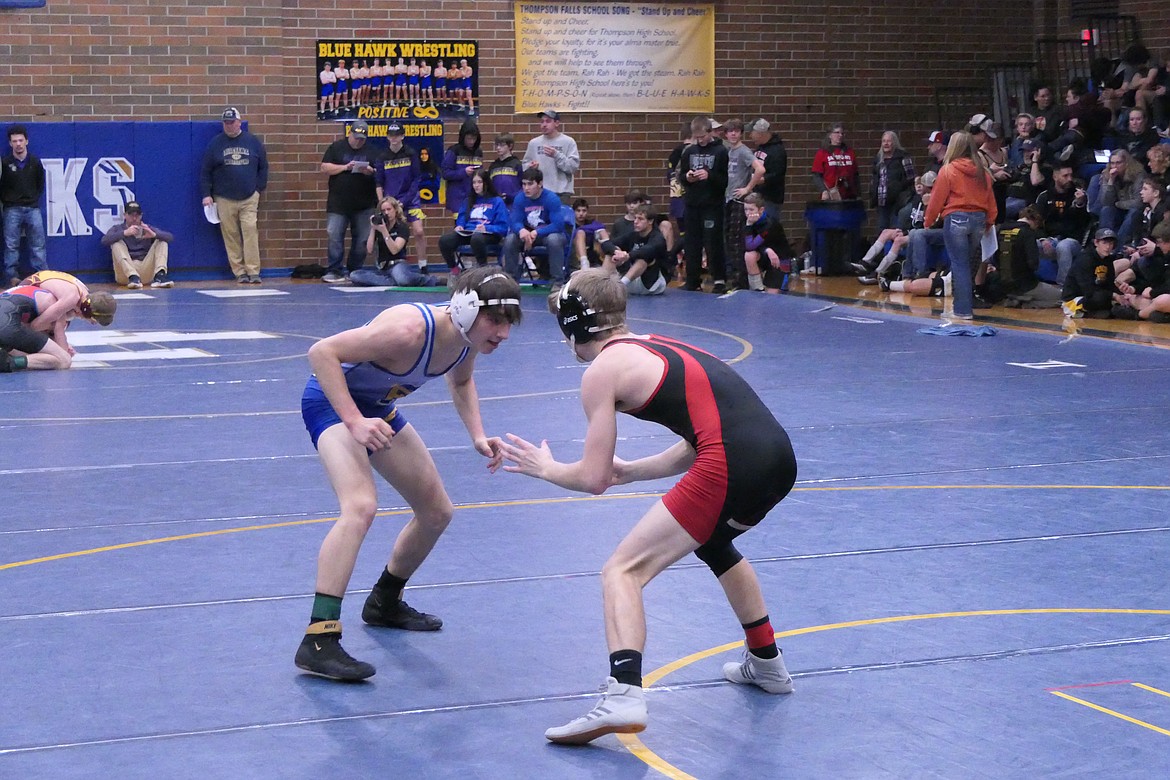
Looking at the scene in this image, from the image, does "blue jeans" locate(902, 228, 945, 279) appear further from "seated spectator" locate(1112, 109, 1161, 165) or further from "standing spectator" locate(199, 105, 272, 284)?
"standing spectator" locate(199, 105, 272, 284)

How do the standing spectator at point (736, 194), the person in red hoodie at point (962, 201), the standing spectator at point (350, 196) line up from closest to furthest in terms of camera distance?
the person in red hoodie at point (962, 201) < the standing spectator at point (736, 194) < the standing spectator at point (350, 196)

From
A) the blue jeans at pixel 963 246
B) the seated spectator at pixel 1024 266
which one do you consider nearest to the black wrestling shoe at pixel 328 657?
the blue jeans at pixel 963 246

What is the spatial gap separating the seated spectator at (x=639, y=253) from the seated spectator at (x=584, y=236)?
3.02 ft

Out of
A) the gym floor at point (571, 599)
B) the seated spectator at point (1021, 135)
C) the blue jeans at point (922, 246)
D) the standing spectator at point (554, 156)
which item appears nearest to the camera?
the gym floor at point (571, 599)

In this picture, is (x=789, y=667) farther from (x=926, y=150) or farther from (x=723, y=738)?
(x=926, y=150)

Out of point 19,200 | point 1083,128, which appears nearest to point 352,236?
point 19,200

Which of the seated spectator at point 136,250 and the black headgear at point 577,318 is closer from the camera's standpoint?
the black headgear at point 577,318

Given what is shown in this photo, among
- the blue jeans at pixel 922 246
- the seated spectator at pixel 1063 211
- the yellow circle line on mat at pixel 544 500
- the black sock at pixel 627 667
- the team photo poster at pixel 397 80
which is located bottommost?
the yellow circle line on mat at pixel 544 500

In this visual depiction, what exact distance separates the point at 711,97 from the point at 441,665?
17565 millimetres

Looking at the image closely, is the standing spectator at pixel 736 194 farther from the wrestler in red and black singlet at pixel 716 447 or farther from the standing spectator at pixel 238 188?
the wrestler in red and black singlet at pixel 716 447

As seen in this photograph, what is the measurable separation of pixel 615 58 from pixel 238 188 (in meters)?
5.53

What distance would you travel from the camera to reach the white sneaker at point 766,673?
447 cm

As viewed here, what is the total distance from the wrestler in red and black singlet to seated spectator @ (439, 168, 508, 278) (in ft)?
43.5

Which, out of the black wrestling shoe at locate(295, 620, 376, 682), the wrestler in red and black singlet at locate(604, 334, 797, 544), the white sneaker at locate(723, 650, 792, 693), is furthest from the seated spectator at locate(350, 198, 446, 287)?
the wrestler in red and black singlet at locate(604, 334, 797, 544)
